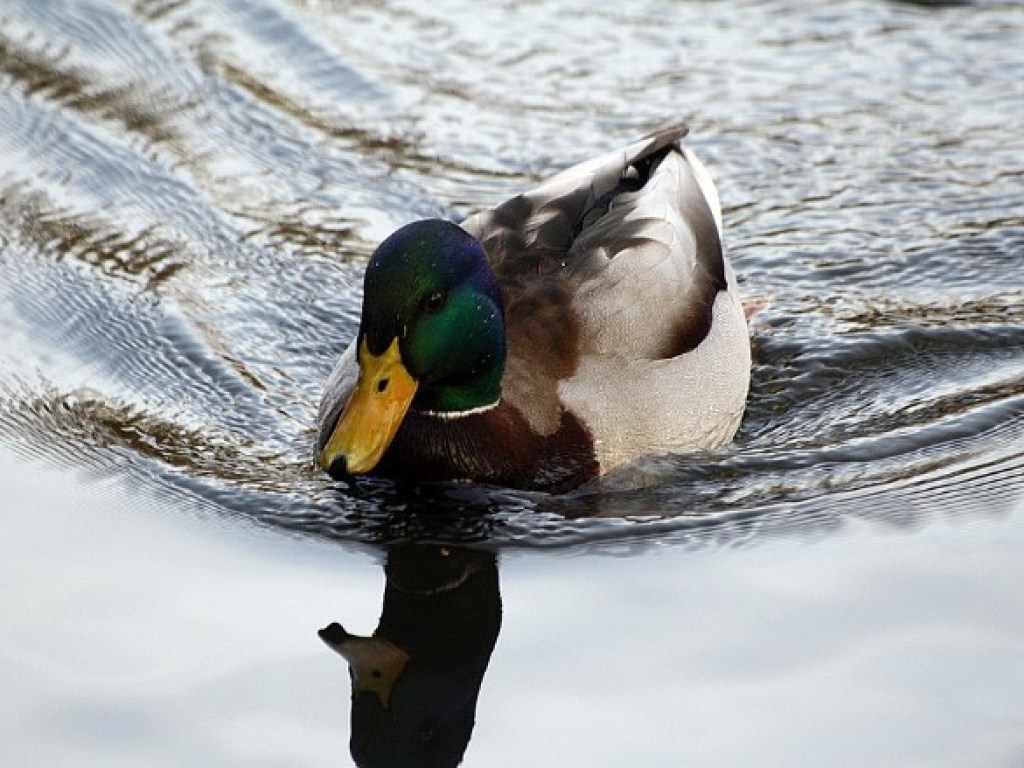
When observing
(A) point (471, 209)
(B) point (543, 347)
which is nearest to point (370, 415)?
(B) point (543, 347)

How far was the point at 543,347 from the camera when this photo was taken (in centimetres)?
673

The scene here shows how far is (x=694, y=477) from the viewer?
6.84 meters

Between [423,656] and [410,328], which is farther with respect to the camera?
[410,328]

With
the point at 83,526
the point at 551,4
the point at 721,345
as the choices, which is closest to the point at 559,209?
the point at 721,345

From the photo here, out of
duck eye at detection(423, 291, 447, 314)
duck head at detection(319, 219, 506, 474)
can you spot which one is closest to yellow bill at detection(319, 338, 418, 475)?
duck head at detection(319, 219, 506, 474)

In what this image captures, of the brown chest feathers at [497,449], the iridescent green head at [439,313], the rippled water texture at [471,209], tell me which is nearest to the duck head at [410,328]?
the iridescent green head at [439,313]

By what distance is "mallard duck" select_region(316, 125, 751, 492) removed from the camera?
627 cm

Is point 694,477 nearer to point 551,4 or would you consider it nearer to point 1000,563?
point 1000,563

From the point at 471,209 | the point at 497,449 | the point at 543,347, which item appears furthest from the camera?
the point at 471,209

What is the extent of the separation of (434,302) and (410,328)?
4.9 inches

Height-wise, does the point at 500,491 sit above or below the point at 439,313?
below

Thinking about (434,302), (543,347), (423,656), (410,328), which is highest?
(543,347)

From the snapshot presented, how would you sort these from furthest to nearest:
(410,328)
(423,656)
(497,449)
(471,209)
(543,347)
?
1. (471,209)
2. (543,347)
3. (497,449)
4. (410,328)
5. (423,656)

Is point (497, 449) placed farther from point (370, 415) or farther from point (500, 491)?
point (370, 415)
